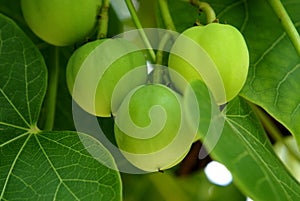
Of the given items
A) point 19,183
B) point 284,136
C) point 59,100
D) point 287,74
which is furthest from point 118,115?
point 284,136

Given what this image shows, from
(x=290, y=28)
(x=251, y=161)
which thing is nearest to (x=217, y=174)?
(x=290, y=28)

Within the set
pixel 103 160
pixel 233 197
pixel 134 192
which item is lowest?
pixel 233 197

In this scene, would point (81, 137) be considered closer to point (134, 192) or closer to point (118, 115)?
point (118, 115)

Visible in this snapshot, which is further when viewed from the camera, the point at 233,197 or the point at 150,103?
the point at 233,197

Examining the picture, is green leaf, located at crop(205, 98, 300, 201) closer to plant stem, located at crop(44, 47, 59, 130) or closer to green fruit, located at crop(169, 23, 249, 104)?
green fruit, located at crop(169, 23, 249, 104)

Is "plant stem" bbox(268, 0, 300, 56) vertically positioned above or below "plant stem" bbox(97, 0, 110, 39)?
below

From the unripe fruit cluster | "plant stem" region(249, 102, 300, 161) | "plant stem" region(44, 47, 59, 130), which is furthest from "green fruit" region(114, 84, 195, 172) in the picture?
"plant stem" region(249, 102, 300, 161)
